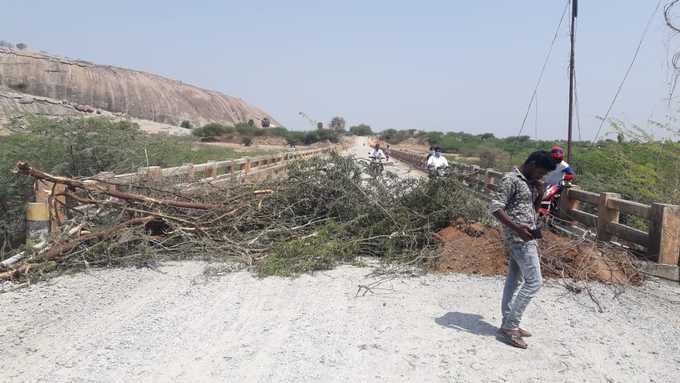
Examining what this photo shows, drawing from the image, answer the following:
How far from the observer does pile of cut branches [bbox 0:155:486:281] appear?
6.65m

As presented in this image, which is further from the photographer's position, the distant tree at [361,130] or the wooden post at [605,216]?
the distant tree at [361,130]

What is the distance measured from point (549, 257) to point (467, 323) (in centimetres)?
227

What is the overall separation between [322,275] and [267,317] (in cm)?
166

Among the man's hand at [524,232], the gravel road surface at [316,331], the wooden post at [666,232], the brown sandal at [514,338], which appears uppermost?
the man's hand at [524,232]

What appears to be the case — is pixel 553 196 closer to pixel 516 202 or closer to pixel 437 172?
pixel 437 172

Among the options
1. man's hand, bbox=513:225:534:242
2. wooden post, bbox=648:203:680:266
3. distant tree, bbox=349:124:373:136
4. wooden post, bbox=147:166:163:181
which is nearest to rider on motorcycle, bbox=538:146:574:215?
wooden post, bbox=648:203:680:266

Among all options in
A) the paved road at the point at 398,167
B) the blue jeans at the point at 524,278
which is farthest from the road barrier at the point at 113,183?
the blue jeans at the point at 524,278

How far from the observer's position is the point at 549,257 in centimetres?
661

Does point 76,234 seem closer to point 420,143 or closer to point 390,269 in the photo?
point 390,269

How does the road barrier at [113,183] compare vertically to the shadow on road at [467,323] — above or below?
above

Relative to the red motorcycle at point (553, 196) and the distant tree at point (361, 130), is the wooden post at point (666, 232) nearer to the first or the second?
the red motorcycle at point (553, 196)

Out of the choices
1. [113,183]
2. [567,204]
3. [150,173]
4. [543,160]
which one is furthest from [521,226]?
[150,173]

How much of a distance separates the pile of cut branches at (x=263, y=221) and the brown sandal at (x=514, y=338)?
2398 millimetres

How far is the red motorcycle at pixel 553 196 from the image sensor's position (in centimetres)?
799
